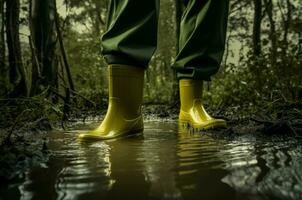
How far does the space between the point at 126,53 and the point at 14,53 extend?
86.9 inches

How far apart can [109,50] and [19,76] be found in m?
2.02

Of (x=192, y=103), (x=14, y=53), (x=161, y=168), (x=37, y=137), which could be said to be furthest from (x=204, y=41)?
(x=14, y=53)

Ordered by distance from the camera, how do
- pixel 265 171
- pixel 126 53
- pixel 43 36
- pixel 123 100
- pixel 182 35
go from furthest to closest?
pixel 43 36
pixel 182 35
pixel 123 100
pixel 126 53
pixel 265 171

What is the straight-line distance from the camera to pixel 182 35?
8.18 feet

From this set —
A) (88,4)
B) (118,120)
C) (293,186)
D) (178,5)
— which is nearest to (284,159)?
(293,186)

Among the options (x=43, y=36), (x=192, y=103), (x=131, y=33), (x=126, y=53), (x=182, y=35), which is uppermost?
(x=43, y=36)

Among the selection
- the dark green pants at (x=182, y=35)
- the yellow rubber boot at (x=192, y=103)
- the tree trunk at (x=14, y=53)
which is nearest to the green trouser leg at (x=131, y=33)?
the dark green pants at (x=182, y=35)

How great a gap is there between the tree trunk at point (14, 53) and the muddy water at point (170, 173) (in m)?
2.17

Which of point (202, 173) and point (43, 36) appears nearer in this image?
point (202, 173)

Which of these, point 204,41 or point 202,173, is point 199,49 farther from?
point 202,173

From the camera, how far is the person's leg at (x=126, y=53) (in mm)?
1850

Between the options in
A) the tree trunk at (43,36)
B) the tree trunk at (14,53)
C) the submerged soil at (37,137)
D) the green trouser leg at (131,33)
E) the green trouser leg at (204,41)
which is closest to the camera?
the submerged soil at (37,137)

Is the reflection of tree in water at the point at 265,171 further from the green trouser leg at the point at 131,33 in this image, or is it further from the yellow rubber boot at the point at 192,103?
the yellow rubber boot at the point at 192,103

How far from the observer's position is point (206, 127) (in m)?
2.13
